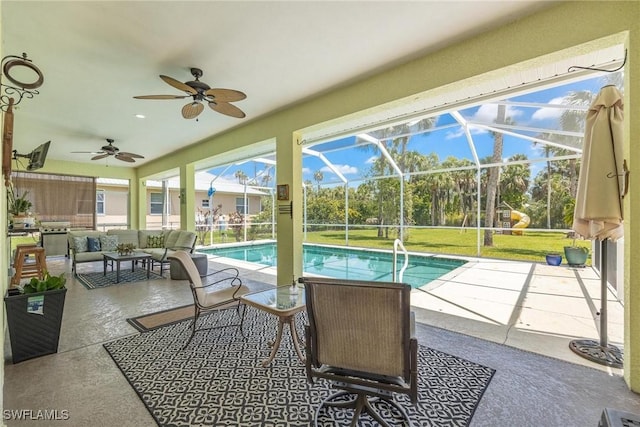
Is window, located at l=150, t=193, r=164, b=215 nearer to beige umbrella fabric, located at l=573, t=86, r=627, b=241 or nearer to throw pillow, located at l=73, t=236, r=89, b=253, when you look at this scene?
throw pillow, located at l=73, t=236, r=89, b=253

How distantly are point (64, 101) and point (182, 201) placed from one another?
11.0 ft

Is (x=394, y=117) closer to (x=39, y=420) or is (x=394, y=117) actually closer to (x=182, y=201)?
(x=39, y=420)

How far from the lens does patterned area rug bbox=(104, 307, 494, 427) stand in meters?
1.85

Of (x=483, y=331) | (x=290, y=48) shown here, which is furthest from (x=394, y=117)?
(x=483, y=331)

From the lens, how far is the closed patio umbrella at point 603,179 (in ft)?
7.60

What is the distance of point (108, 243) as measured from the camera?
6668 mm

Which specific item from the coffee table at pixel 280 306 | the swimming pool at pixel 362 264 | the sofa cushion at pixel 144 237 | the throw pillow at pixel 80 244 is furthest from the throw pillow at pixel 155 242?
the coffee table at pixel 280 306

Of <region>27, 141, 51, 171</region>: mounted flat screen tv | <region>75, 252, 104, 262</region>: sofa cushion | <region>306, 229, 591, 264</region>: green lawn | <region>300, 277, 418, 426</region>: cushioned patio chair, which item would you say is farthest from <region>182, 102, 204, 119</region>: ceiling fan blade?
<region>306, 229, 591, 264</region>: green lawn

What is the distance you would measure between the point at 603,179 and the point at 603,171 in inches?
2.6

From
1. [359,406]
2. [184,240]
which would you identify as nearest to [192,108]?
[359,406]

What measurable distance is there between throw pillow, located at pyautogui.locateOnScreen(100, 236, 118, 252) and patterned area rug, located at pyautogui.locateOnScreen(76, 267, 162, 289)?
60 cm

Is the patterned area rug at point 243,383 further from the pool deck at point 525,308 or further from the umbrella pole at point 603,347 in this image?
the umbrella pole at point 603,347

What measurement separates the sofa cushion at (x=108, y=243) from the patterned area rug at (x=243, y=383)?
4663 mm

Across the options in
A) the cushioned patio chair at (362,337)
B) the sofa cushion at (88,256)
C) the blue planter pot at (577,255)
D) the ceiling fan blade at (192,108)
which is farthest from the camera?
the blue planter pot at (577,255)
